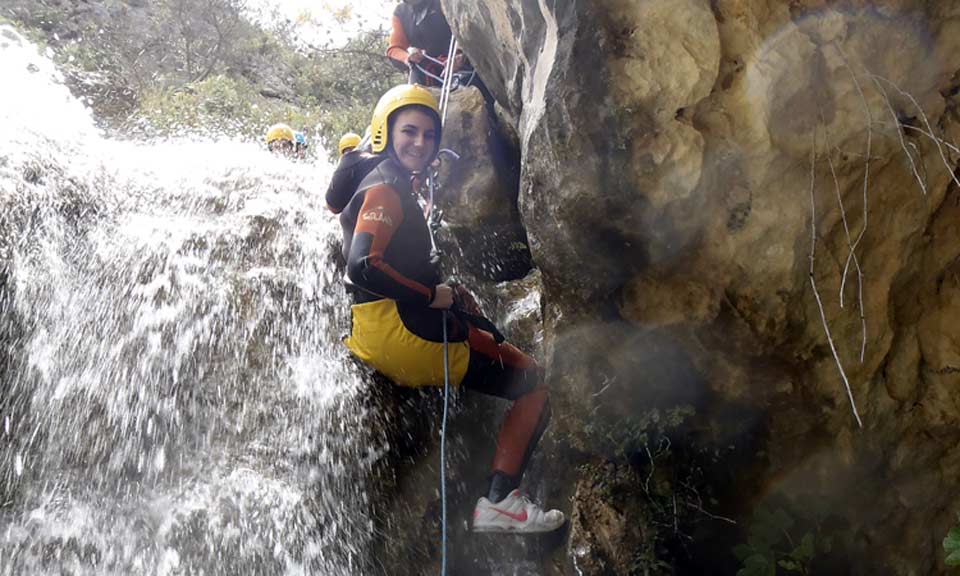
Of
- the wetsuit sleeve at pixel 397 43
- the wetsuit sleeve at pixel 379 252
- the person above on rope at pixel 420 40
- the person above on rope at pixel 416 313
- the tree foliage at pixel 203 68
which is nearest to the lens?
the wetsuit sleeve at pixel 379 252

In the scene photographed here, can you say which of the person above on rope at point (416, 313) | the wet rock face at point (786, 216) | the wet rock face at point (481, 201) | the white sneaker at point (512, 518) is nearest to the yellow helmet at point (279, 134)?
the wet rock face at point (481, 201)

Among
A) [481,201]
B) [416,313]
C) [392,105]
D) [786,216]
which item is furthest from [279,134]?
[786,216]

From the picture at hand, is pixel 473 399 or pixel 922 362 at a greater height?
pixel 922 362

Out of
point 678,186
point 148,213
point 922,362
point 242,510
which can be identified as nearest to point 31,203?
point 148,213

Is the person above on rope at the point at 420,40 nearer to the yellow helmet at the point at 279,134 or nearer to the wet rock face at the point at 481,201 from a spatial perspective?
the wet rock face at the point at 481,201

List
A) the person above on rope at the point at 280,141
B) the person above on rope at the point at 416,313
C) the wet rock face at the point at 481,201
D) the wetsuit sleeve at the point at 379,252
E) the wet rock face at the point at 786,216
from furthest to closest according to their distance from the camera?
1. the person above on rope at the point at 280,141
2. the wet rock face at the point at 481,201
3. the person above on rope at the point at 416,313
4. the wetsuit sleeve at the point at 379,252
5. the wet rock face at the point at 786,216

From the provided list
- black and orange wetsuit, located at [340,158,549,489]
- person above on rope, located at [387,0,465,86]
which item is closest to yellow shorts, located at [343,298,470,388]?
black and orange wetsuit, located at [340,158,549,489]

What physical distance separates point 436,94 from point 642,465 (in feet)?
15.1

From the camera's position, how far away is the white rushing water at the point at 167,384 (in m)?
3.61

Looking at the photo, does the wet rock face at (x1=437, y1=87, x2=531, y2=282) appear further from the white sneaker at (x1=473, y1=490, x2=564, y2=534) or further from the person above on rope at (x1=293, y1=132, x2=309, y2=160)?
the person above on rope at (x1=293, y1=132, x2=309, y2=160)

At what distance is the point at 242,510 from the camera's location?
3701 millimetres

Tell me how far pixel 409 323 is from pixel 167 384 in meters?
1.78

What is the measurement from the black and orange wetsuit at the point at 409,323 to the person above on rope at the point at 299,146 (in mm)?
4841

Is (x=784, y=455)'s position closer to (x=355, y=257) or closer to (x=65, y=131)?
(x=355, y=257)
